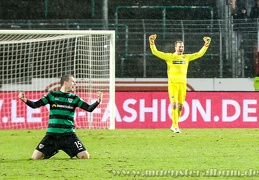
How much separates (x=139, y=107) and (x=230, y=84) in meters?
2.71

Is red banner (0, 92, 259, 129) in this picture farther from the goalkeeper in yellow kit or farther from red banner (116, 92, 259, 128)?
the goalkeeper in yellow kit

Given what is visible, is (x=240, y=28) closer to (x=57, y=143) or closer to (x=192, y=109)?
(x=192, y=109)

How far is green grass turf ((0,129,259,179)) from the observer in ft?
28.2

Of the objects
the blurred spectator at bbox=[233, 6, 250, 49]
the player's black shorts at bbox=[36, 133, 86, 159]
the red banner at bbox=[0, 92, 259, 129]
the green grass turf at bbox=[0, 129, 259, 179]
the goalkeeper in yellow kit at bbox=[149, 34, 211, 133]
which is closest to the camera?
the green grass turf at bbox=[0, 129, 259, 179]

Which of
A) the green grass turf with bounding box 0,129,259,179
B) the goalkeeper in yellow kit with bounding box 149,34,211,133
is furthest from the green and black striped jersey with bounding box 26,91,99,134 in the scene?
the goalkeeper in yellow kit with bounding box 149,34,211,133

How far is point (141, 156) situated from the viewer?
1055 centimetres

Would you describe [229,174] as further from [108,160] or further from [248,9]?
[248,9]

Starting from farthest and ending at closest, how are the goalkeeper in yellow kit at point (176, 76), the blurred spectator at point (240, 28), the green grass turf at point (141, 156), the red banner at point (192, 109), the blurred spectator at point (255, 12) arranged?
the blurred spectator at point (255, 12) < the blurred spectator at point (240, 28) < the red banner at point (192, 109) < the goalkeeper in yellow kit at point (176, 76) < the green grass turf at point (141, 156)

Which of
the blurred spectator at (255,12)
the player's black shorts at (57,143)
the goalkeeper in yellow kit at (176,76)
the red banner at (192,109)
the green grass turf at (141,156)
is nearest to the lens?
the green grass turf at (141,156)

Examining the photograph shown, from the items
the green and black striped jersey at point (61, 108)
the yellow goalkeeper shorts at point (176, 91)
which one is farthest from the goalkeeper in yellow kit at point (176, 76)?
the green and black striped jersey at point (61, 108)

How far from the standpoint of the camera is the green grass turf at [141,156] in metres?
8.59

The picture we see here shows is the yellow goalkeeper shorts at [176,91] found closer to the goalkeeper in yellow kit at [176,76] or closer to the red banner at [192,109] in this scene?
the goalkeeper in yellow kit at [176,76]

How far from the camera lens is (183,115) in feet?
58.9

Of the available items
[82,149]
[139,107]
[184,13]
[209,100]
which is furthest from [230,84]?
[82,149]
